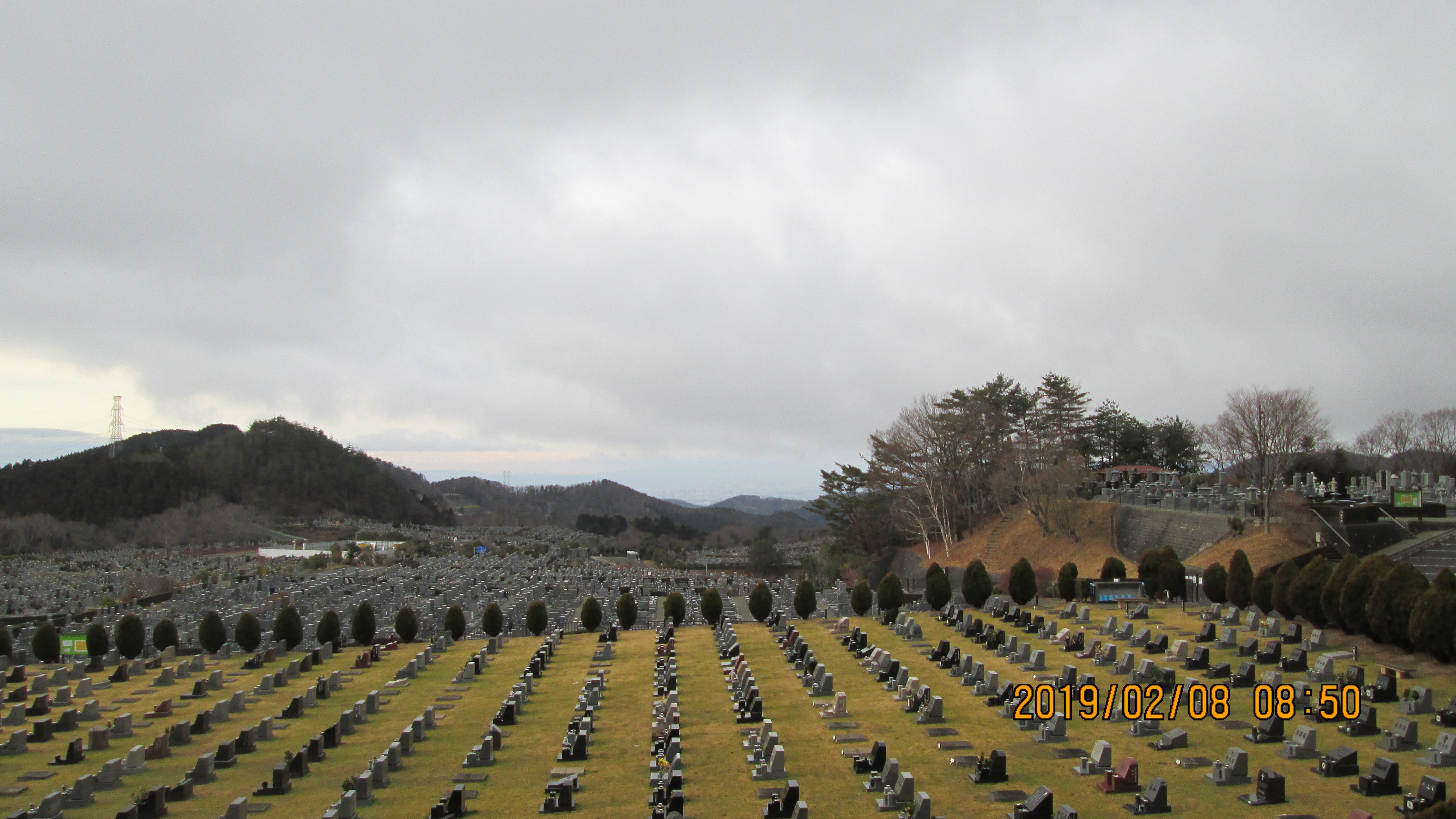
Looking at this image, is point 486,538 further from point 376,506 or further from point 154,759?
point 154,759

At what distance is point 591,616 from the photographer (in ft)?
111

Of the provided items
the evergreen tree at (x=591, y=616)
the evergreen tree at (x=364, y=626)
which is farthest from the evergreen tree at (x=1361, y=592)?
the evergreen tree at (x=364, y=626)

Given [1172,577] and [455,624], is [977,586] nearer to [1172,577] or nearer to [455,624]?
[1172,577]

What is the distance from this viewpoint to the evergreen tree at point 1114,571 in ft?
116

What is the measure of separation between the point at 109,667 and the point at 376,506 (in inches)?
4917

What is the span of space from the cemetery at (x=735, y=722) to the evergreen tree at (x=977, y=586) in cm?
63

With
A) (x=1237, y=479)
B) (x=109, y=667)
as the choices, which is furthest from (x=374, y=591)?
(x=1237, y=479)

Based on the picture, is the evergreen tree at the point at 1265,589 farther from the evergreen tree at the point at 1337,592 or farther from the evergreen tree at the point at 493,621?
the evergreen tree at the point at 493,621

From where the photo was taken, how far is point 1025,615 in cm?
2911

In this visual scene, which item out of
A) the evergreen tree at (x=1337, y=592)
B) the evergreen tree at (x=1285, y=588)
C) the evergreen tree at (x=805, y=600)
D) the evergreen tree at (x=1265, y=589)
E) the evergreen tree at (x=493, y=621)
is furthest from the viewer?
the evergreen tree at (x=805, y=600)

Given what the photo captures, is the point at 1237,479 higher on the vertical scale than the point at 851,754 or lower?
higher

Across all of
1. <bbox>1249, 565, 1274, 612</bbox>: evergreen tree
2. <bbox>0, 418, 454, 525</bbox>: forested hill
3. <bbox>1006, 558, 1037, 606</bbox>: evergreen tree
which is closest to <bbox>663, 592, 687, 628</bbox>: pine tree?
<bbox>1006, 558, 1037, 606</bbox>: evergreen tree

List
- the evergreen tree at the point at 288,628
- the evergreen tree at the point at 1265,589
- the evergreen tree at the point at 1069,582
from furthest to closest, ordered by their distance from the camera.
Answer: the evergreen tree at the point at 1069,582
the evergreen tree at the point at 288,628
the evergreen tree at the point at 1265,589

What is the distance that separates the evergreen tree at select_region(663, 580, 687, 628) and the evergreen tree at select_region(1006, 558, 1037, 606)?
312 inches
